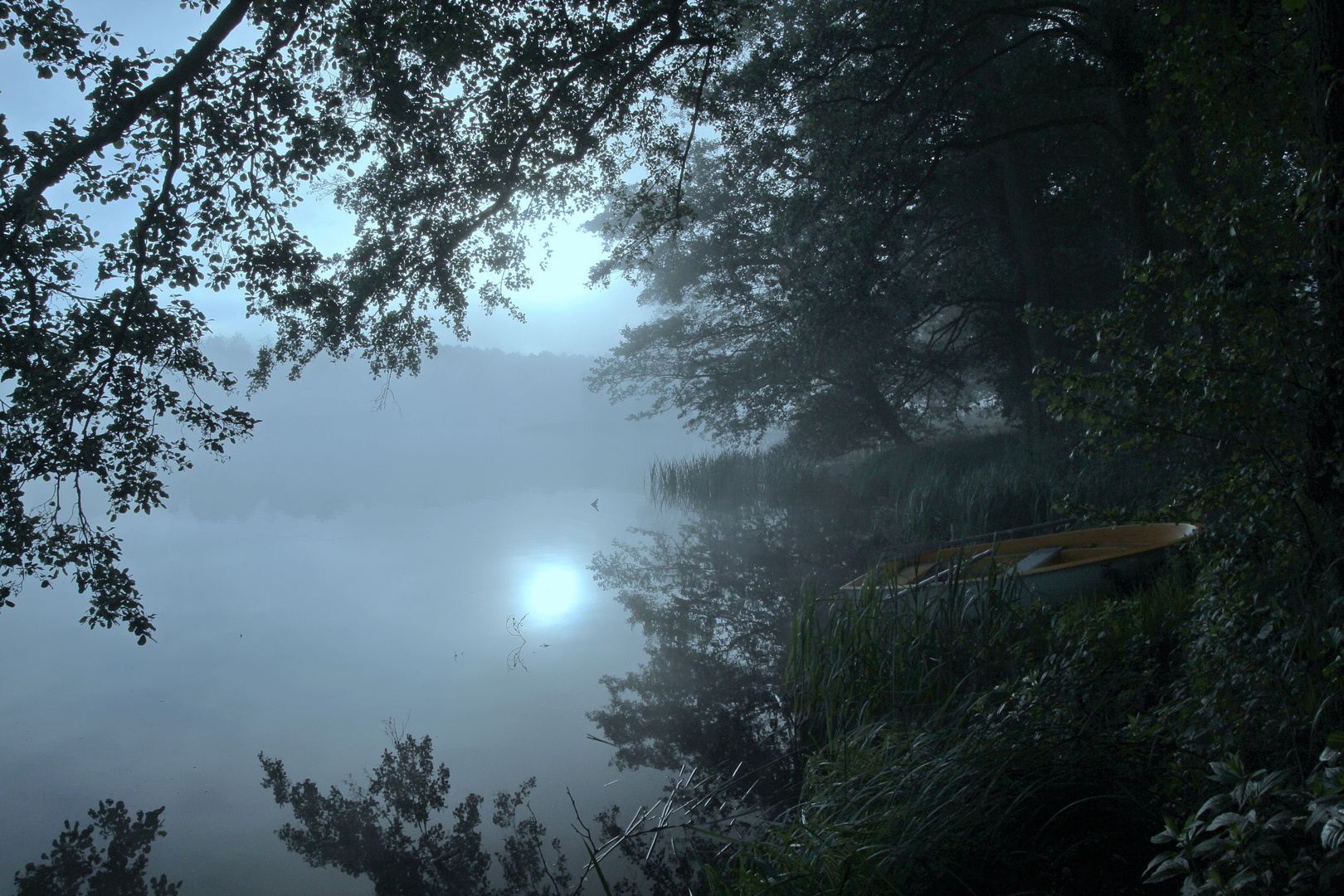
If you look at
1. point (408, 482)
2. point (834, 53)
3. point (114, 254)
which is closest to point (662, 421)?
point (408, 482)

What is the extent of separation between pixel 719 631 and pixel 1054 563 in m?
2.62

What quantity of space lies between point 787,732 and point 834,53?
692 centimetres

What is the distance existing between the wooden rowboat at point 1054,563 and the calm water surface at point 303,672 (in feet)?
6.64

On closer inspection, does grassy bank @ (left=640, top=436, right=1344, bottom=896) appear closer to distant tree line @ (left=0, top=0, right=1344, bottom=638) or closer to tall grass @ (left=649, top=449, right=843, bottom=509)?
distant tree line @ (left=0, top=0, right=1344, bottom=638)

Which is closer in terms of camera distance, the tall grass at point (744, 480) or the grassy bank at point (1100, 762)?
the grassy bank at point (1100, 762)

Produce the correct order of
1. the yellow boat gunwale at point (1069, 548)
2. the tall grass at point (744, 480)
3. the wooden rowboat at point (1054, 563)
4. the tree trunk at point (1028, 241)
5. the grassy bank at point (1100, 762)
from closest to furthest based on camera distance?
1. the grassy bank at point (1100, 762)
2. the wooden rowboat at point (1054, 563)
3. the yellow boat gunwale at point (1069, 548)
4. the tree trunk at point (1028, 241)
5. the tall grass at point (744, 480)

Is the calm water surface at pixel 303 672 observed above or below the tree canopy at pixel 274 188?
below

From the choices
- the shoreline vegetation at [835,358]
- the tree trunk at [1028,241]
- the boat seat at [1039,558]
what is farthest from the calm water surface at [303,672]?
the tree trunk at [1028,241]

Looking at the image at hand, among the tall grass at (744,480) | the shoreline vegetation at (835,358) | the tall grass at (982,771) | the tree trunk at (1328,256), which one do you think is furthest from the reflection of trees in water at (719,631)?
the tree trunk at (1328,256)

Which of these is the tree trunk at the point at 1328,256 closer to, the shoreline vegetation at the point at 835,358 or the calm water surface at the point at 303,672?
the shoreline vegetation at the point at 835,358

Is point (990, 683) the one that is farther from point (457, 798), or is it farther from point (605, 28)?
point (605, 28)

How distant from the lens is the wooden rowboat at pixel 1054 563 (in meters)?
4.46

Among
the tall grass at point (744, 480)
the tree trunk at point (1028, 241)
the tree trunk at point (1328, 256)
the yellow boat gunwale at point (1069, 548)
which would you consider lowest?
the yellow boat gunwale at point (1069, 548)

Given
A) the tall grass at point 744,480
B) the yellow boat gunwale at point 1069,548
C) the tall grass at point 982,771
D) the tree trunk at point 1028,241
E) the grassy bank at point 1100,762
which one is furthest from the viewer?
the tall grass at point 744,480
